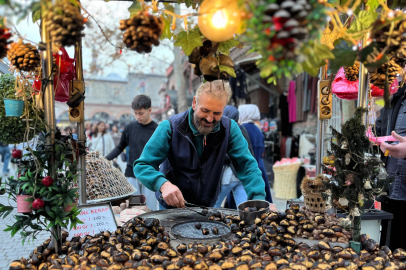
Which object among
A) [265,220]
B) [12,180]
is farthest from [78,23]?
[265,220]

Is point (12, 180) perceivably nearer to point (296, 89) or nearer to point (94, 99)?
point (296, 89)

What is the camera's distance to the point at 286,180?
20.4ft

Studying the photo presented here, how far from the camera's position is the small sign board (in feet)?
5.47

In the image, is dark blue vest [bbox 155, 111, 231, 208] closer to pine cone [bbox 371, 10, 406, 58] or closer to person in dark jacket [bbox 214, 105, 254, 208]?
person in dark jacket [bbox 214, 105, 254, 208]

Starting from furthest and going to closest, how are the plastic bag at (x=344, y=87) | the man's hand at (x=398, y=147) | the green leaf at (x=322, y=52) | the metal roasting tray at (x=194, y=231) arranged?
1. the plastic bag at (x=344, y=87)
2. the man's hand at (x=398, y=147)
3. the metal roasting tray at (x=194, y=231)
4. the green leaf at (x=322, y=52)

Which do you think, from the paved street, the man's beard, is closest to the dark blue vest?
the man's beard

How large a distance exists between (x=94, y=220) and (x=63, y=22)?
1126mm

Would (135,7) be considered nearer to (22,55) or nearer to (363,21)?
(22,55)

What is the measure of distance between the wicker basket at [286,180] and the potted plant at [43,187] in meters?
5.29

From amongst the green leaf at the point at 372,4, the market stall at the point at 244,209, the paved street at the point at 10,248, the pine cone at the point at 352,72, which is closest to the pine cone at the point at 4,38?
the market stall at the point at 244,209

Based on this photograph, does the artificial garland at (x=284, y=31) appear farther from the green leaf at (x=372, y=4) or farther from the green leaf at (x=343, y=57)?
the green leaf at (x=372, y=4)

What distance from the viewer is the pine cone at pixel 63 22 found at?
1072 millimetres

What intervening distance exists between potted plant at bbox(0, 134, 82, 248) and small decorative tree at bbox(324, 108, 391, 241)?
1276mm

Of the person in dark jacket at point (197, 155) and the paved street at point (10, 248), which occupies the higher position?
the person in dark jacket at point (197, 155)
